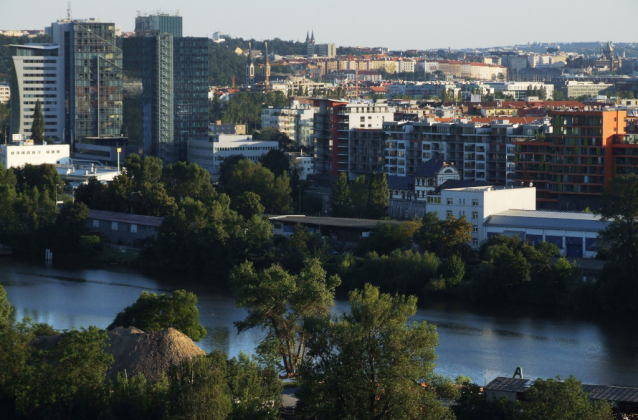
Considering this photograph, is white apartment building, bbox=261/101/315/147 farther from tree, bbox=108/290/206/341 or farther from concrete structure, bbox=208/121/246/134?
tree, bbox=108/290/206/341

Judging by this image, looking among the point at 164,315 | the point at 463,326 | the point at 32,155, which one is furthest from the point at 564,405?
the point at 32,155

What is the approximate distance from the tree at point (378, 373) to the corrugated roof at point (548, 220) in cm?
944

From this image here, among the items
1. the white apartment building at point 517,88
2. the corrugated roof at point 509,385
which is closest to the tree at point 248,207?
the corrugated roof at point 509,385

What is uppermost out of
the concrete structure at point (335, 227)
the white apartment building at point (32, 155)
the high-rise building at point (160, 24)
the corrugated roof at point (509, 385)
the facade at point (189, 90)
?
the high-rise building at point (160, 24)

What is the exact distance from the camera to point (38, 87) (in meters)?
37.6

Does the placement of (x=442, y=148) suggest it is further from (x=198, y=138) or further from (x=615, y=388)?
(x=615, y=388)

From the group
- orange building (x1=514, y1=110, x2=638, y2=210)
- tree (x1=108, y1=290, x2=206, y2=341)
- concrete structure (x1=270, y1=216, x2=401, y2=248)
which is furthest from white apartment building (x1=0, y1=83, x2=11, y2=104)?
tree (x1=108, y1=290, x2=206, y2=341)

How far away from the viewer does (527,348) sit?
1283 centimetres

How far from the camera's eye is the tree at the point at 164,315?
37.9 ft

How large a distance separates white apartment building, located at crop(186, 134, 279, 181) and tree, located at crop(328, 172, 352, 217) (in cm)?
836

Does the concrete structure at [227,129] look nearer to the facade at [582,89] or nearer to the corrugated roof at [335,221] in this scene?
the corrugated roof at [335,221]

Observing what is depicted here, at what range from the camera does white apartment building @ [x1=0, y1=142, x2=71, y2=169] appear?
28562 mm

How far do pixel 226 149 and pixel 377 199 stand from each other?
9.86m

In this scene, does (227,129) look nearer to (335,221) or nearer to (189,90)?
(189,90)
